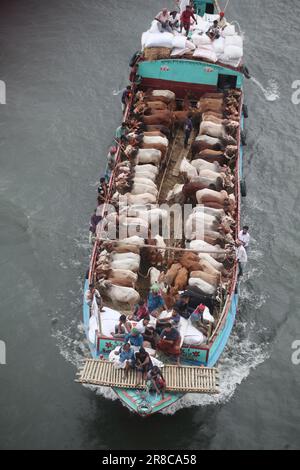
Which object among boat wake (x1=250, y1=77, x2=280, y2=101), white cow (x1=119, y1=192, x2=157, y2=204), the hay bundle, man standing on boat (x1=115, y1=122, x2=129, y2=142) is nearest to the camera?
white cow (x1=119, y1=192, x2=157, y2=204)

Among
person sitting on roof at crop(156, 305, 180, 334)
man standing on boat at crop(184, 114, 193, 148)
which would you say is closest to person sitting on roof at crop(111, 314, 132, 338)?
person sitting on roof at crop(156, 305, 180, 334)

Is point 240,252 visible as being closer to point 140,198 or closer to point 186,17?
point 140,198

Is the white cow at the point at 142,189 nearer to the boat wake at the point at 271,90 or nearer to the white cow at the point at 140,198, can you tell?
the white cow at the point at 140,198

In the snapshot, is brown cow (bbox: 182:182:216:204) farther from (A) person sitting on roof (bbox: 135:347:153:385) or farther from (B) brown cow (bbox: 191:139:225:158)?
(A) person sitting on roof (bbox: 135:347:153:385)

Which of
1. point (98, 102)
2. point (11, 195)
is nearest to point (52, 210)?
point (11, 195)

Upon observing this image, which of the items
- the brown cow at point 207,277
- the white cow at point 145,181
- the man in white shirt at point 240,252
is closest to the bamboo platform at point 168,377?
the brown cow at point 207,277
